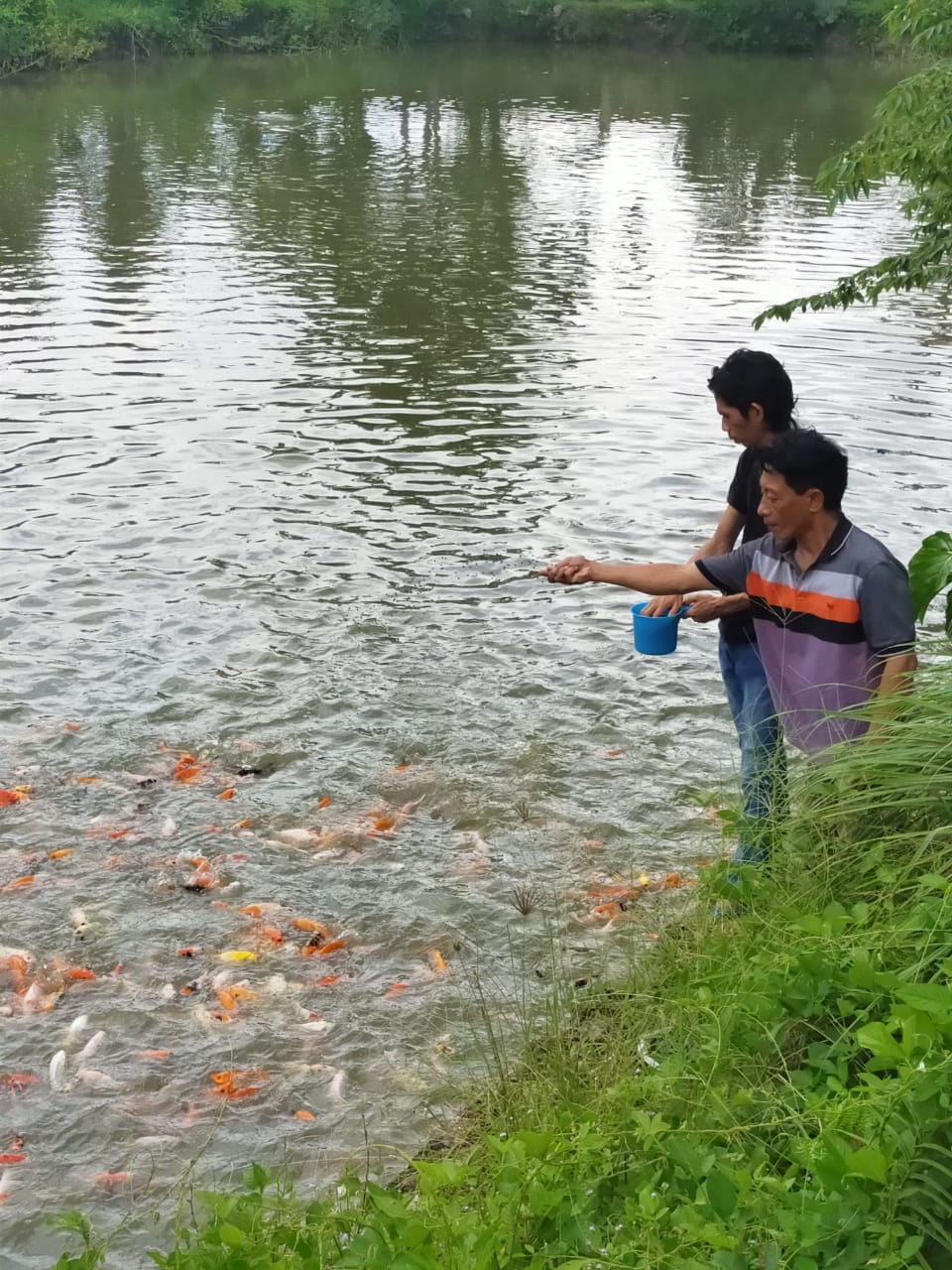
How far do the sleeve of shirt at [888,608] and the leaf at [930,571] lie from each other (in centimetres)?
7

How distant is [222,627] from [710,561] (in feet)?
17.2

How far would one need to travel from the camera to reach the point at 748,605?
5.77m

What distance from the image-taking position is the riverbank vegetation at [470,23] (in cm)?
5747

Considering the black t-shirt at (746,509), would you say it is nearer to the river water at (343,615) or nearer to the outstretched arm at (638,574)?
the outstretched arm at (638,574)

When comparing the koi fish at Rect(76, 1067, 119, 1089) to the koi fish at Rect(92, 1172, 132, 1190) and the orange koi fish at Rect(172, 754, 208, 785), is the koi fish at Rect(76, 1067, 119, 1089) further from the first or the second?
the orange koi fish at Rect(172, 754, 208, 785)

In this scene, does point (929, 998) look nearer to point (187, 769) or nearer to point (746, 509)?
point (746, 509)

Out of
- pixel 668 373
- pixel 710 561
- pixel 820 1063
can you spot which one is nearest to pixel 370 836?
pixel 710 561

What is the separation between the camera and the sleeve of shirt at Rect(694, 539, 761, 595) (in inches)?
220

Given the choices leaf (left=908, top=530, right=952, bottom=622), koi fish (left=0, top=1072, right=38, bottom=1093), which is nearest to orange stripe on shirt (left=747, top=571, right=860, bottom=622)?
leaf (left=908, top=530, right=952, bottom=622)

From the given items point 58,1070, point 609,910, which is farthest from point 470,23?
point 58,1070

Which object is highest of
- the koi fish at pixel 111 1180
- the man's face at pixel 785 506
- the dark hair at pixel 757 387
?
the dark hair at pixel 757 387

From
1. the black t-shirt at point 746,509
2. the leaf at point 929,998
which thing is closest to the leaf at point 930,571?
the black t-shirt at point 746,509

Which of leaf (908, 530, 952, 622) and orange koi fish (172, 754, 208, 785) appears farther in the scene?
orange koi fish (172, 754, 208, 785)

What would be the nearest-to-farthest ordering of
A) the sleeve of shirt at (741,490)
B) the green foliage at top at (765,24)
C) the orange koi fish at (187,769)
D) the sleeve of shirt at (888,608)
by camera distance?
the sleeve of shirt at (888,608)
the sleeve of shirt at (741,490)
the orange koi fish at (187,769)
the green foliage at top at (765,24)
